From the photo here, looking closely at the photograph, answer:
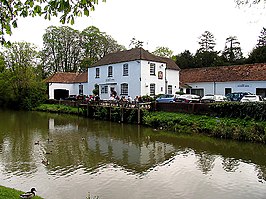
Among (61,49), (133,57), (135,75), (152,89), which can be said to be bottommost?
(152,89)

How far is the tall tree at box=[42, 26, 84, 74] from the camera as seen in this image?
179ft

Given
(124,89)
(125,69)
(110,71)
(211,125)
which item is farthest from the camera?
(110,71)

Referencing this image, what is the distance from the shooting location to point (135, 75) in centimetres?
3259

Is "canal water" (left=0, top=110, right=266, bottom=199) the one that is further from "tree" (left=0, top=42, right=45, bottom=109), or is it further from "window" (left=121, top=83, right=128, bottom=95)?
"tree" (left=0, top=42, right=45, bottom=109)

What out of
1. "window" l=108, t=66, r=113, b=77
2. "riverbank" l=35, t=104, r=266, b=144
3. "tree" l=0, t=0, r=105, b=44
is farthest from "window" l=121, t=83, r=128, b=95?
"tree" l=0, t=0, r=105, b=44

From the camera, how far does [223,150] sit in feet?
50.9

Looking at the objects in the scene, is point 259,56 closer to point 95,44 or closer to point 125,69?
point 125,69

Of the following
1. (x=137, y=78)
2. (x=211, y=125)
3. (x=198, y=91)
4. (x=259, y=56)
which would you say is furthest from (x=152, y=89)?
(x=259, y=56)

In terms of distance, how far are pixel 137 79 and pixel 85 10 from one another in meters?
28.1

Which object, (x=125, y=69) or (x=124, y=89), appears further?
(x=124, y=89)

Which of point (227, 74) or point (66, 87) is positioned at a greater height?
point (227, 74)

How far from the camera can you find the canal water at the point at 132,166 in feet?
30.3

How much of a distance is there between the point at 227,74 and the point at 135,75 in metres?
11.8

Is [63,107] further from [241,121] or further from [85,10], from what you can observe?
[85,10]
